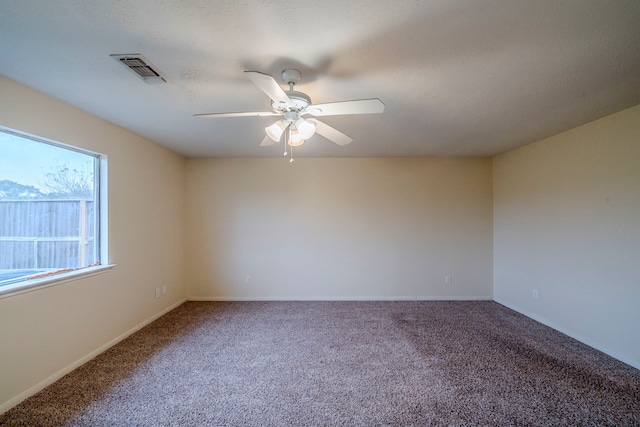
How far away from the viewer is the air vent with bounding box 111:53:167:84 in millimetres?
1579

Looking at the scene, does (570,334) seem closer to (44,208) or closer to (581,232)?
(581,232)

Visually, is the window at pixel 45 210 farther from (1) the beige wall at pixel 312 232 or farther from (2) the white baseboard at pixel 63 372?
(1) the beige wall at pixel 312 232

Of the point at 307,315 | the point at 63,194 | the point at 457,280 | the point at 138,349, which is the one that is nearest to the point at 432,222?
the point at 457,280

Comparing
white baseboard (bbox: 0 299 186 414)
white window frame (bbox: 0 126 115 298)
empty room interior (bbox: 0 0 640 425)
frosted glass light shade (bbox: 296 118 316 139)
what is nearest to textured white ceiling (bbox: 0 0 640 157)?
empty room interior (bbox: 0 0 640 425)

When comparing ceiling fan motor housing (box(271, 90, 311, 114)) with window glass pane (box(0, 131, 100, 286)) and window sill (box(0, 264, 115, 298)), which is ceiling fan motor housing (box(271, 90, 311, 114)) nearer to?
window glass pane (box(0, 131, 100, 286))

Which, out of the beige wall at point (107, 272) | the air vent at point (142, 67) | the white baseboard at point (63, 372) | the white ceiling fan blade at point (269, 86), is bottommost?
the white baseboard at point (63, 372)

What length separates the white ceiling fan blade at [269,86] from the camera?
1.33 meters

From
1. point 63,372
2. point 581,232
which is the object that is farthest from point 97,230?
point 581,232

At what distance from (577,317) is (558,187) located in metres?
1.47

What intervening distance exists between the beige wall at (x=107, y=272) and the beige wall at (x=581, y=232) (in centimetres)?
496

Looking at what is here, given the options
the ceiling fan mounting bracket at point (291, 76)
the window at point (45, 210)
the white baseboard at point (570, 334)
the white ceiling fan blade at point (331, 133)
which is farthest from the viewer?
the white baseboard at point (570, 334)

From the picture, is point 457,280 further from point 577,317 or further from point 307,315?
point 307,315

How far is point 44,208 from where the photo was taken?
2225mm

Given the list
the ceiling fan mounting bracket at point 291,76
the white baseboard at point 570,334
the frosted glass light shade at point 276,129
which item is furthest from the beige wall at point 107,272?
the white baseboard at point 570,334
